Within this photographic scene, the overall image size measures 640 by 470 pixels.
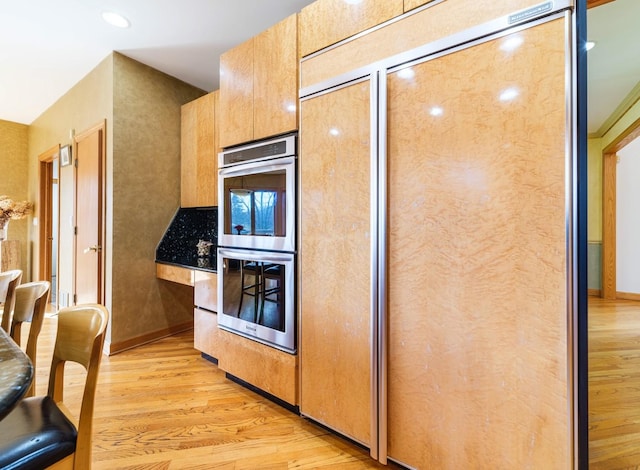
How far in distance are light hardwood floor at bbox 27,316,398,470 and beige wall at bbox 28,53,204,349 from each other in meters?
0.62

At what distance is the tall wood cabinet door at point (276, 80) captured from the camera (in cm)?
181

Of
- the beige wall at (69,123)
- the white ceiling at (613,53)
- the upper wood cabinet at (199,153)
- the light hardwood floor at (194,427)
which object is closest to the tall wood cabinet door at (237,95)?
the upper wood cabinet at (199,153)

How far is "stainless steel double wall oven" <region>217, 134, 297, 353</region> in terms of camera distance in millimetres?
1807

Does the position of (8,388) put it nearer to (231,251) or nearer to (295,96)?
(231,251)

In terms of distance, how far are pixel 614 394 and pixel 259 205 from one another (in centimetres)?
269

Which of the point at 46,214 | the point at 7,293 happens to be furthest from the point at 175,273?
the point at 46,214

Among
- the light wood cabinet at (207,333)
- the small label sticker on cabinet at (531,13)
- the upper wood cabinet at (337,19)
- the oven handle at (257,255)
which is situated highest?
the upper wood cabinet at (337,19)

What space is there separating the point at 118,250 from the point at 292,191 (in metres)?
2.02

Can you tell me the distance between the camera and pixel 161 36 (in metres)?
2.55

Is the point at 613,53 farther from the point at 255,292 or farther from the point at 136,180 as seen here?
the point at 136,180

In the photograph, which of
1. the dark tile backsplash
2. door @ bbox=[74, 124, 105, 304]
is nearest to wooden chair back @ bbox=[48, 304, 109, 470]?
the dark tile backsplash

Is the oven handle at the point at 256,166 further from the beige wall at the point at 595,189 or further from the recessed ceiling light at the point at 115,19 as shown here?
the beige wall at the point at 595,189

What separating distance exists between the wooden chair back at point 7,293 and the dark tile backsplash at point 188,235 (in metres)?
1.37

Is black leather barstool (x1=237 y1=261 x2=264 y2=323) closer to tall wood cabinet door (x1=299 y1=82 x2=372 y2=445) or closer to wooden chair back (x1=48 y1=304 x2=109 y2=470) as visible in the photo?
tall wood cabinet door (x1=299 y1=82 x2=372 y2=445)
